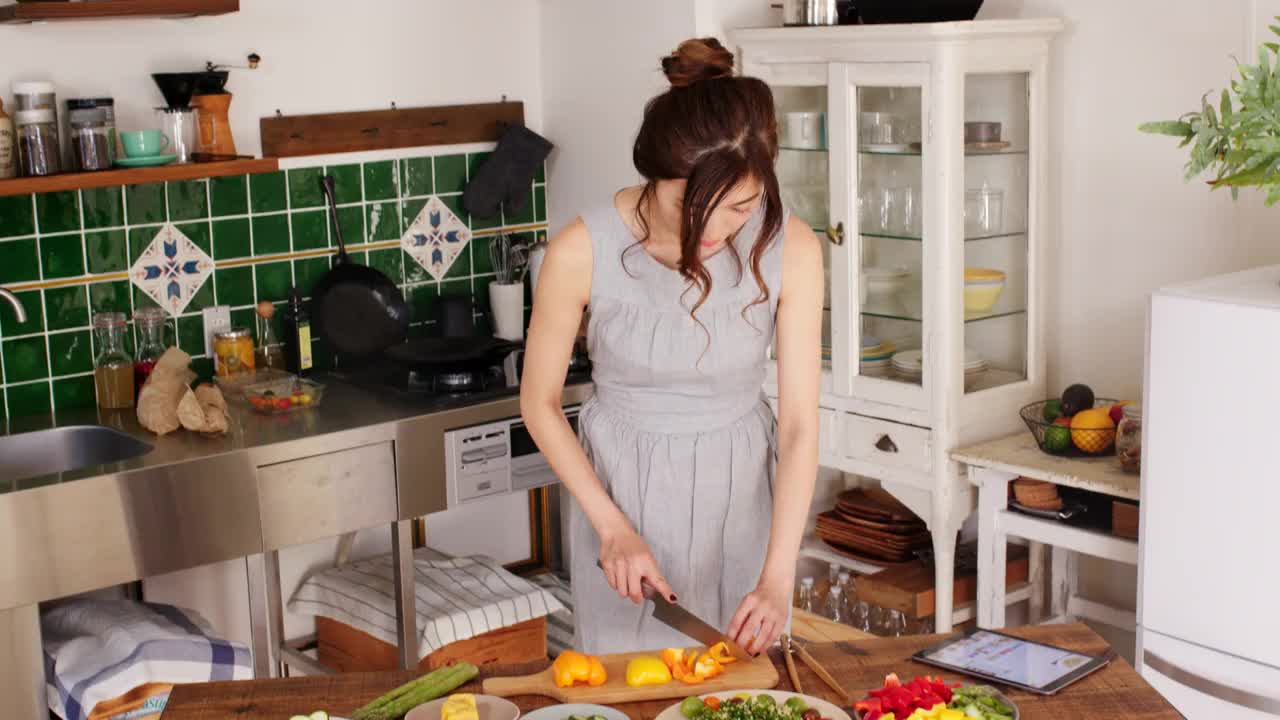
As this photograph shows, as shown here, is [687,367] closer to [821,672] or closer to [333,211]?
[821,672]

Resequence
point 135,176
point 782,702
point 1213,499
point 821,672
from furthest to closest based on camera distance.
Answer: point 135,176 < point 1213,499 < point 821,672 < point 782,702

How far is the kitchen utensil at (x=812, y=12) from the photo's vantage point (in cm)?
367

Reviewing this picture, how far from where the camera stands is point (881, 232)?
3.60 metres

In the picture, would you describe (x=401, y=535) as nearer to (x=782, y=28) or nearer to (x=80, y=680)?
(x=80, y=680)

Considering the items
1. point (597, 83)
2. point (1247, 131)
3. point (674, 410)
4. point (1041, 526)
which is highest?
point (597, 83)

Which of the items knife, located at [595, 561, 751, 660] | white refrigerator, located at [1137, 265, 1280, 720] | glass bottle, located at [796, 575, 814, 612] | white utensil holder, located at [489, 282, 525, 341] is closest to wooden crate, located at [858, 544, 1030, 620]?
glass bottle, located at [796, 575, 814, 612]

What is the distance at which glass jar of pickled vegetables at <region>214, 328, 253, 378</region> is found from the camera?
3.70m

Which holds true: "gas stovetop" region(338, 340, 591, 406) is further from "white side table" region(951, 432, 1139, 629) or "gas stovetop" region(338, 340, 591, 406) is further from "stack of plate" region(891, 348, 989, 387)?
"white side table" region(951, 432, 1139, 629)

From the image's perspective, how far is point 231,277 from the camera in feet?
12.4

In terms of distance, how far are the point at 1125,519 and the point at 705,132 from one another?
5.31 feet

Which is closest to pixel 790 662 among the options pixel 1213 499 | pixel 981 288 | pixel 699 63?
pixel 699 63

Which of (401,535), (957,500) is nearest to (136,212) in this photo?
(401,535)

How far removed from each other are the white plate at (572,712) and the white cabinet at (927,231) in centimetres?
183

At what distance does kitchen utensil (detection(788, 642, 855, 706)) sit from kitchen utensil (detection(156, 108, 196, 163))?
215cm
